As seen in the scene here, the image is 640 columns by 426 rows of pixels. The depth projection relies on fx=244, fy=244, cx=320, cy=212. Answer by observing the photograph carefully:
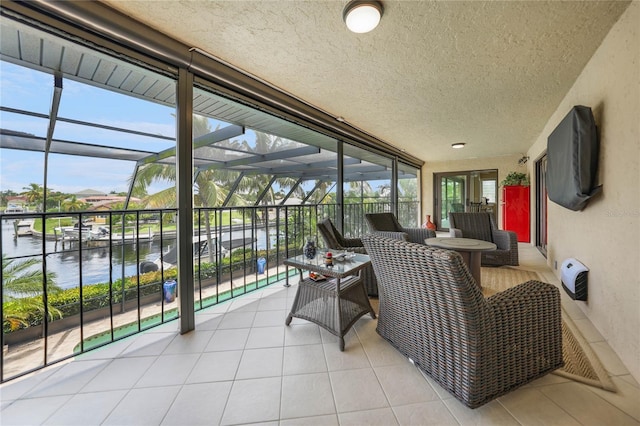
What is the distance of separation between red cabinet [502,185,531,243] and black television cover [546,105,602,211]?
3733 millimetres

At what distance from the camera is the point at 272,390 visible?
1371mm

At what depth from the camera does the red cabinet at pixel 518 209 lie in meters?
5.38

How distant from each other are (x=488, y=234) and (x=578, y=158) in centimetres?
225

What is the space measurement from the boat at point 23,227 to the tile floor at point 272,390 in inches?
33.7

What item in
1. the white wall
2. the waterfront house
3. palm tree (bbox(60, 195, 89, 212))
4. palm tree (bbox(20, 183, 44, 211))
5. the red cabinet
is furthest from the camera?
the red cabinet

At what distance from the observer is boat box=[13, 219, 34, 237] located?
57.8 inches

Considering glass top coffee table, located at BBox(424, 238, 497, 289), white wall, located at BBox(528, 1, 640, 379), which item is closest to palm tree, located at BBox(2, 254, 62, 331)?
glass top coffee table, located at BBox(424, 238, 497, 289)

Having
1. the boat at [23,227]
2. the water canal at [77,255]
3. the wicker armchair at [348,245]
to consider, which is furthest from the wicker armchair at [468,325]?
the boat at [23,227]

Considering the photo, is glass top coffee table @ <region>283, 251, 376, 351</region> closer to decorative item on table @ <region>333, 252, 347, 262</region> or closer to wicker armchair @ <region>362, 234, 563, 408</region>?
decorative item on table @ <region>333, 252, 347, 262</region>

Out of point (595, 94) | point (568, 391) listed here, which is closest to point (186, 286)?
point (568, 391)

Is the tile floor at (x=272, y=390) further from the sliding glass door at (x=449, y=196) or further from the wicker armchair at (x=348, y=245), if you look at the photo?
the sliding glass door at (x=449, y=196)

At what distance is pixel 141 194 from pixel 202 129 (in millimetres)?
1216

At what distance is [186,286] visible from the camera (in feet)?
6.42

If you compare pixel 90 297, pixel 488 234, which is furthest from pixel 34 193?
pixel 488 234
